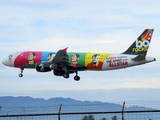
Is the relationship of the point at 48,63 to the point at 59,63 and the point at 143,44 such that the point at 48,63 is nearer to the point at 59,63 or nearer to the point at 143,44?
the point at 59,63

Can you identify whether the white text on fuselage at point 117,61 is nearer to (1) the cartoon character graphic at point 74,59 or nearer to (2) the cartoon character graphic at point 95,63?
(2) the cartoon character graphic at point 95,63

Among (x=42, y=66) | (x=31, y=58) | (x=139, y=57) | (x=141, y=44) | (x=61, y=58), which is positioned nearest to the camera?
(x=139, y=57)

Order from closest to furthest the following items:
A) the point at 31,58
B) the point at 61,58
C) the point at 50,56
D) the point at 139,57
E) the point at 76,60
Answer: the point at 139,57
the point at 61,58
the point at 76,60
the point at 31,58
the point at 50,56

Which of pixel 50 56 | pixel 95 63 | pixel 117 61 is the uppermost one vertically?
pixel 50 56

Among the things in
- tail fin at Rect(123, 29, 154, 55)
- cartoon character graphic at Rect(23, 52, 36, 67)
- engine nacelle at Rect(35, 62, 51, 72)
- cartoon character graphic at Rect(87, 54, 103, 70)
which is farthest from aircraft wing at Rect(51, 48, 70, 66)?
tail fin at Rect(123, 29, 154, 55)

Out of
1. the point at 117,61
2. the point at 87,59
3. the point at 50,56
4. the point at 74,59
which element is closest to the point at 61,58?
the point at 74,59

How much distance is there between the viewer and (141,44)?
97062 mm

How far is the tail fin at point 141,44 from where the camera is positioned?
9607cm

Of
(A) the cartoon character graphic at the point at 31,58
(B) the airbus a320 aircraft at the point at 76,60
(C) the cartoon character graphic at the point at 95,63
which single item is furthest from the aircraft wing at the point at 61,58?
(C) the cartoon character graphic at the point at 95,63

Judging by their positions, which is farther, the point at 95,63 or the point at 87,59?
the point at 95,63

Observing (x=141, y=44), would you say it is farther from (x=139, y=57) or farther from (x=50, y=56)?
(x=50, y=56)

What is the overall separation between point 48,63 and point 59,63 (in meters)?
2.15

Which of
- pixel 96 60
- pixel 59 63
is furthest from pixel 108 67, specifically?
pixel 59 63

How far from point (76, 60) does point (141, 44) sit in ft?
37.9
